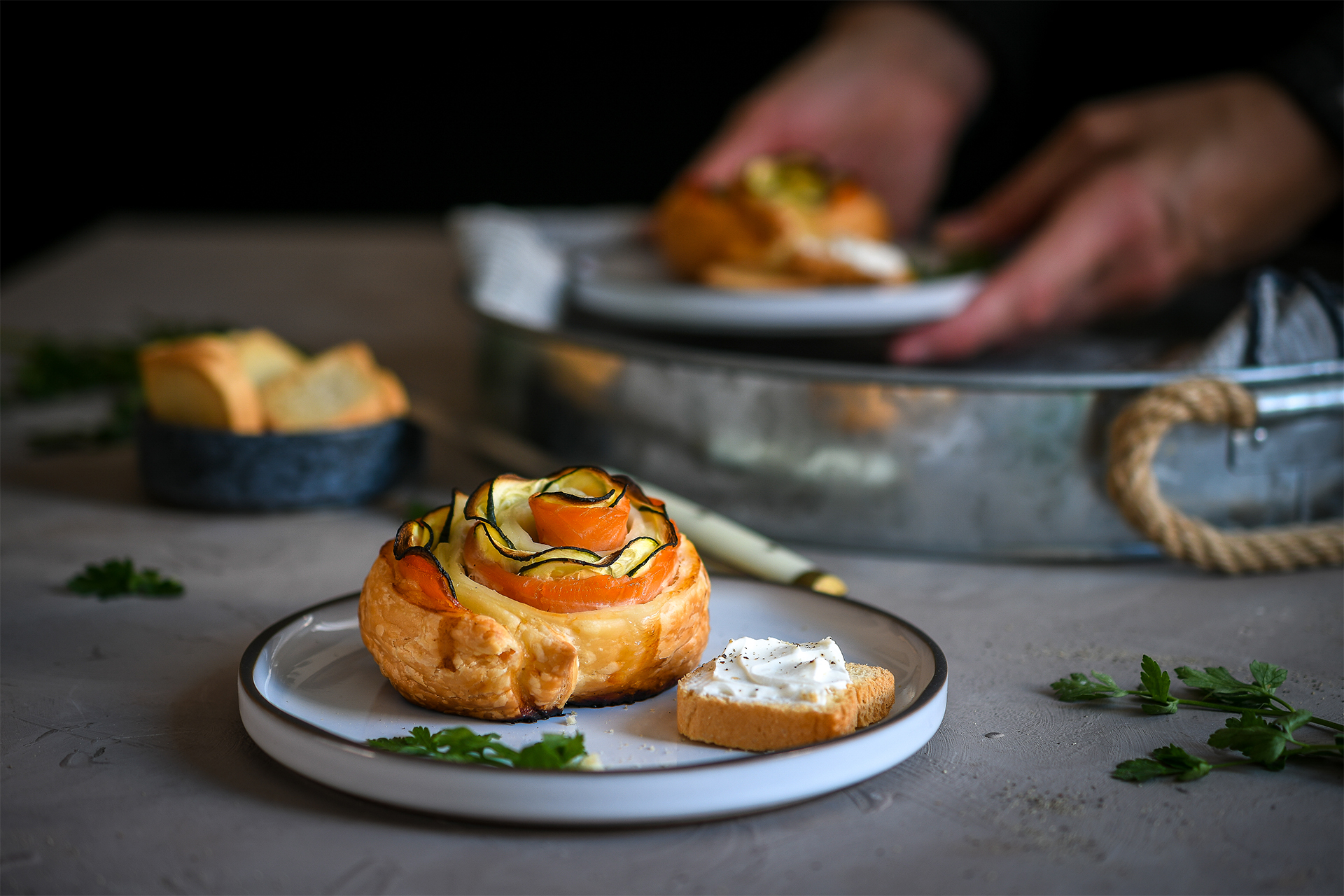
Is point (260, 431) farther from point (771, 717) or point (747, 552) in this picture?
point (771, 717)

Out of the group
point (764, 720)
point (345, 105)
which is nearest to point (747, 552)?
point (764, 720)

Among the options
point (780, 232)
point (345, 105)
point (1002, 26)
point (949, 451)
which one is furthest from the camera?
point (345, 105)

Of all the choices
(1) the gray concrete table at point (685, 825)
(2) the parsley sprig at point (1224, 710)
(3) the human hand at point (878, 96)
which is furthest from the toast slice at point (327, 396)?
(3) the human hand at point (878, 96)

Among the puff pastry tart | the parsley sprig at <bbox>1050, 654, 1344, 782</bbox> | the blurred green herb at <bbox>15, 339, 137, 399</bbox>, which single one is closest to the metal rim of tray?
the parsley sprig at <bbox>1050, 654, 1344, 782</bbox>

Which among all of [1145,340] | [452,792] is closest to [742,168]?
[1145,340]

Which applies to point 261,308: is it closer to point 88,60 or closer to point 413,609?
point 413,609
